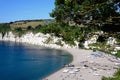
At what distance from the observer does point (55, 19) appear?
13.8 metres

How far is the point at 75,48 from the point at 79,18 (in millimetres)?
121469

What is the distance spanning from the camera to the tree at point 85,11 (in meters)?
11.8

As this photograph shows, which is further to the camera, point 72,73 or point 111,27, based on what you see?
point 72,73

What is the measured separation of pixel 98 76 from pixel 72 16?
143ft

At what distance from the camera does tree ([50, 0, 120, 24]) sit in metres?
11.8

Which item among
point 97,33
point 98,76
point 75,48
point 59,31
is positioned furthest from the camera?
point 75,48

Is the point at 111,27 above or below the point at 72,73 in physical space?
above

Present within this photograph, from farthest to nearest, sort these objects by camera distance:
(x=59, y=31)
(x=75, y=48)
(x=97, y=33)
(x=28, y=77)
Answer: (x=75, y=48)
(x=28, y=77)
(x=59, y=31)
(x=97, y=33)

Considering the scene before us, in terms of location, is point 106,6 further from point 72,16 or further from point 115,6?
point 72,16

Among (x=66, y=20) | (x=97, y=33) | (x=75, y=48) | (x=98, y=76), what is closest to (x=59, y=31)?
(x=66, y=20)

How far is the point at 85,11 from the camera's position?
12016 mm

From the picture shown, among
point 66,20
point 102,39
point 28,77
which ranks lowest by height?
point 28,77

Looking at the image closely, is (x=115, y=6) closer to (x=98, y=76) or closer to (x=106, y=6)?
(x=106, y=6)

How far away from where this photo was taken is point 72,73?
2314 inches
